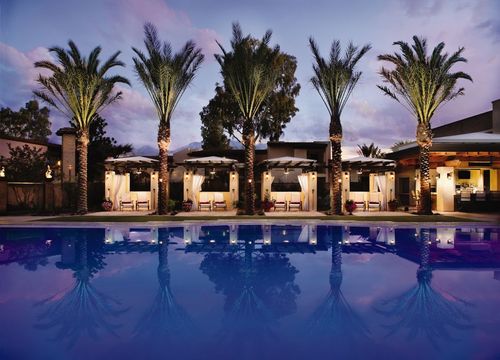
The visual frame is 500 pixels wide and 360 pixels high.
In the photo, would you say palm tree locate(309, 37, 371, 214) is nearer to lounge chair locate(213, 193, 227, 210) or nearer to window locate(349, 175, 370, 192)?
lounge chair locate(213, 193, 227, 210)

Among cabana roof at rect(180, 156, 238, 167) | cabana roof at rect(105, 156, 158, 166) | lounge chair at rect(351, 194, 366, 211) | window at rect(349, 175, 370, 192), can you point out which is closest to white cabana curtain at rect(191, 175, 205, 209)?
cabana roof at rect(180, 156, 238, 167)

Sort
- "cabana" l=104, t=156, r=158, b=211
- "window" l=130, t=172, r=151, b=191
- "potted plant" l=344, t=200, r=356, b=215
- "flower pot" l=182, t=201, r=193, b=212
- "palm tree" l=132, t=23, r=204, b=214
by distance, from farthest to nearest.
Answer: "window" l=130, t=172, r=151, b=191
"cabana" l=104, t=156, r=158, b=211
"flower pot" l=182, t=201, r=193, b=212
"potted plant" l=344, t=200, r=356, b=215
"palm tree" l=132, t=23, r=204, b=214

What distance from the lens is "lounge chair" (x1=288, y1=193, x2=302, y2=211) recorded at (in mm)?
22484

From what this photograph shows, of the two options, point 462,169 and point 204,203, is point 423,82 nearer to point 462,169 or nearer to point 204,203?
point 462,169

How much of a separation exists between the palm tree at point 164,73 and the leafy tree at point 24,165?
8763 millimetres

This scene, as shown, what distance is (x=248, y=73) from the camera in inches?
759

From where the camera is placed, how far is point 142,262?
33.1 feet

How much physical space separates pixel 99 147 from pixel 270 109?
15.5 meters

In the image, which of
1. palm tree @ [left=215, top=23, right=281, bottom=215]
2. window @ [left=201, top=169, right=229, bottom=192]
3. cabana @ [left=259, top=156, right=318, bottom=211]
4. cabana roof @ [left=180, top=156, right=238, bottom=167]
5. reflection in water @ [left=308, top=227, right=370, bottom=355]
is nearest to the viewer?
reflection in water @ [left=308, top=227, right=370, bottom=355]

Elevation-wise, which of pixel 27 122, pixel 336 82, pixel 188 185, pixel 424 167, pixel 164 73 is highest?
pixel 27 122

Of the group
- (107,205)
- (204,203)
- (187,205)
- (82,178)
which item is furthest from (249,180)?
(82,178)

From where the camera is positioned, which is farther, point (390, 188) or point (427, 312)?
point (390, 188)

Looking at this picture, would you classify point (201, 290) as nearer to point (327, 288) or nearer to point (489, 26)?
point (327, 288)

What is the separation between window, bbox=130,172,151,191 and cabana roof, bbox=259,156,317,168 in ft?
34.7
